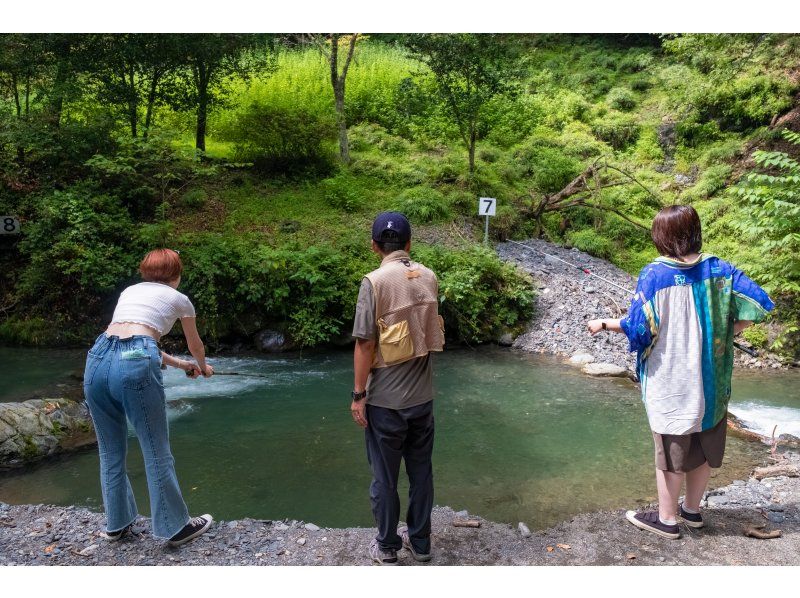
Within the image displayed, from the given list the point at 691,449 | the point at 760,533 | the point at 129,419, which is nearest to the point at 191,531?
the point at 129,419

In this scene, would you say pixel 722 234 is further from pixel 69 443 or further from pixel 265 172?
pixel 69 443

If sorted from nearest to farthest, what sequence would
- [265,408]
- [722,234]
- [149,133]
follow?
[265,408]
[149,133]
[722,234]

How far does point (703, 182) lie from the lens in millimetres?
13930

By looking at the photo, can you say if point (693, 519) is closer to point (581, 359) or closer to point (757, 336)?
point (581, 359)

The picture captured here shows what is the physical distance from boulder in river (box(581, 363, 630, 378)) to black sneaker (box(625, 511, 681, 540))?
4.65m

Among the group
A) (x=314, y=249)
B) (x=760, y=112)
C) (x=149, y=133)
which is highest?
(x=760, y=112)

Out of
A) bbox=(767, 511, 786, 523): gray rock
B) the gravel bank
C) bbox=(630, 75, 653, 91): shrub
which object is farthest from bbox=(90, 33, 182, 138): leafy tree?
bbox=(630, 75, 653, 91): shrub

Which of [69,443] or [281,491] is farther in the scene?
[69,443]

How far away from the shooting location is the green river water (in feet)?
15.6

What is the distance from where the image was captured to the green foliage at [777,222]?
283 inches

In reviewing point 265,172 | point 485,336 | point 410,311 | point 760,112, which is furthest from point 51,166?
point 760,112

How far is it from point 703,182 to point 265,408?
38.1 ft

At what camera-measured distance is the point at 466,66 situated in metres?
13.0

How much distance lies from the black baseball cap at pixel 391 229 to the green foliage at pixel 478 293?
20.7 ft
